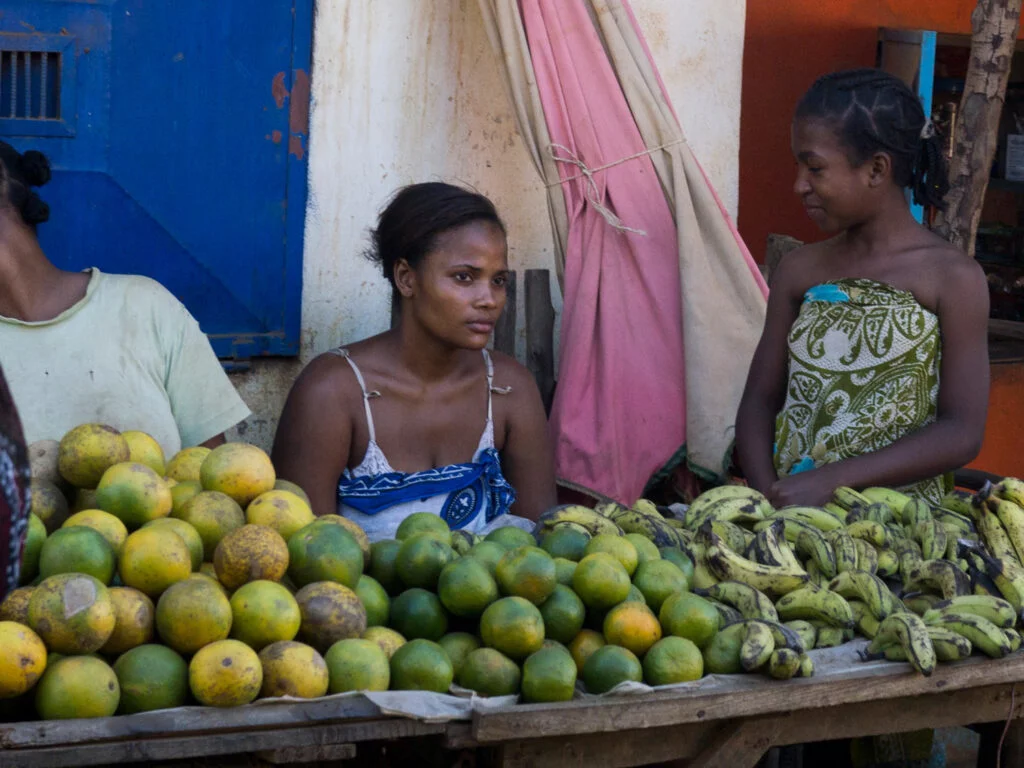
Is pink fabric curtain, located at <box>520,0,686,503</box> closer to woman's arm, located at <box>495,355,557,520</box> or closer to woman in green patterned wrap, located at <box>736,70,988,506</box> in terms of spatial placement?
woman's arm, located at <box>495,355,557,520</box>

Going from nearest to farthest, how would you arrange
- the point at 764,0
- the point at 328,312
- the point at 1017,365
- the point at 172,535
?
the point at 172,535 < the point at 328,312 < the point at 764,0 < the point at 1017,365

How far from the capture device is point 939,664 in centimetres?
262

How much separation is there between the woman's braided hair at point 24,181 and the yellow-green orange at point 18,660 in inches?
61.7

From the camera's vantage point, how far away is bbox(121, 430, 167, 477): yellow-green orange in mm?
2682

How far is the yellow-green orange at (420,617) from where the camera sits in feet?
8.02

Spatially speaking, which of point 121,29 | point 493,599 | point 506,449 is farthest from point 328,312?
point 493,599

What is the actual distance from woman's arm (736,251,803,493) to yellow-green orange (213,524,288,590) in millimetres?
1872

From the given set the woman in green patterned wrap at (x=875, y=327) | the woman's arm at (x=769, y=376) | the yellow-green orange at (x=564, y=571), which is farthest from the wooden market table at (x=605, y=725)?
the woman's arm at (x=769, y=376)

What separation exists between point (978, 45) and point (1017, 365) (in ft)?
8.47

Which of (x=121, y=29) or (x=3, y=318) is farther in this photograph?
(x=121, y=29)

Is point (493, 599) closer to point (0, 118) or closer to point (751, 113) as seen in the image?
→ point (0, 118)

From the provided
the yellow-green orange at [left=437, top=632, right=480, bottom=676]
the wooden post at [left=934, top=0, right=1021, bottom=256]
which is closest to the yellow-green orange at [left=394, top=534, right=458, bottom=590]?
the yellow-green orange at [left=437, top=632, right=480, bottom=676]

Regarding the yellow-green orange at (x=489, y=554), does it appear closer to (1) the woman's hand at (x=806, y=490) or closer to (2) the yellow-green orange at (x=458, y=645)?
(2) the yellow-green orange at (x=458, y=645)

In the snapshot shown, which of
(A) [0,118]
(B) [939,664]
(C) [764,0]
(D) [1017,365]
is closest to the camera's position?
(B) [939,664]
